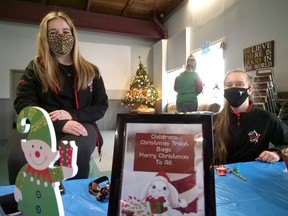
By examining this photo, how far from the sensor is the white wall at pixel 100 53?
555 centimetres

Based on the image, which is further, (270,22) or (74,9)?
(74,9)

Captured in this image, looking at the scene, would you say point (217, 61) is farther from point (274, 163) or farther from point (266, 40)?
point (274, 163)

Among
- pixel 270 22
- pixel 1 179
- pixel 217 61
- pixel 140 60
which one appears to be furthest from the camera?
pixel 140 60

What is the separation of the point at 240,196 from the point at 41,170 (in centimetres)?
58

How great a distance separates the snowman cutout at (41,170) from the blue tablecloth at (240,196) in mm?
174

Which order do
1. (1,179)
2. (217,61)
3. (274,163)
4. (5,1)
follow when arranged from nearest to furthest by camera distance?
(274,163)
(1,179)
(217,61)
(5,1)

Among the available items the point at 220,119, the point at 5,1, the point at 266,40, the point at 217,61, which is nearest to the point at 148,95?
the point at 217,61

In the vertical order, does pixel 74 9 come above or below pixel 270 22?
above

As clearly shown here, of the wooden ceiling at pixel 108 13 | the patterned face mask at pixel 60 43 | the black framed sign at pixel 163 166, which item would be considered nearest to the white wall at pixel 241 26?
the wooden ceiling at pixel 108 13

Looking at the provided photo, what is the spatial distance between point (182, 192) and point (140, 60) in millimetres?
6715

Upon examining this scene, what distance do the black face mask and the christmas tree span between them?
4896mm

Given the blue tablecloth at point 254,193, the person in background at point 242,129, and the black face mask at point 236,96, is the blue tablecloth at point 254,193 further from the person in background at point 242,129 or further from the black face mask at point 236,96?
the black face mask at point 236,96

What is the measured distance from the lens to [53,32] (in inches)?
44.1

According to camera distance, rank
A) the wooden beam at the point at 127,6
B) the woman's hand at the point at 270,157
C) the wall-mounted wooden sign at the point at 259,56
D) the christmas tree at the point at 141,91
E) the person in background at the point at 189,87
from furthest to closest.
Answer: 1. the christmas tree at the point at 141,91
2. the wooden beam at the point at 127,6
3. the person in background at the point at 189,87
4. the wall-mounted wooden sign at the point at 259,56
5. the woman's hand at the point at 270,157
